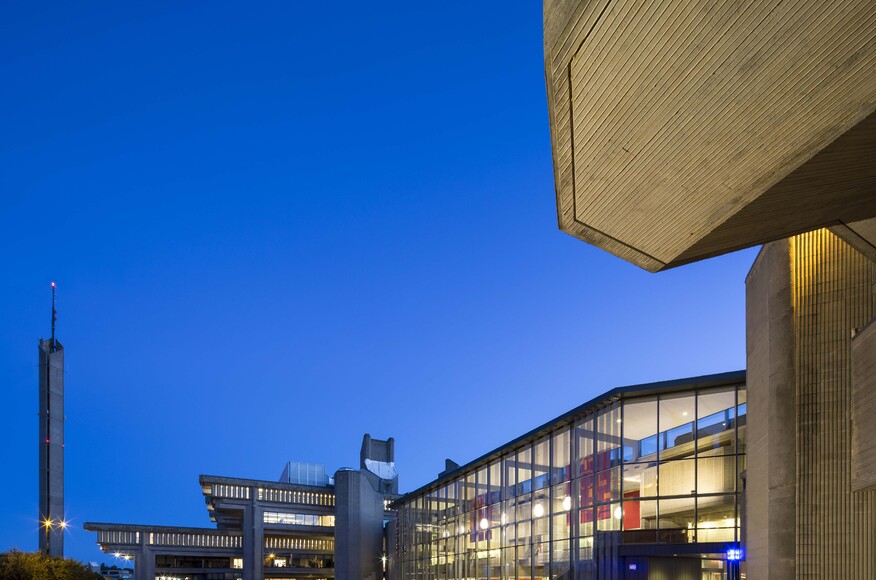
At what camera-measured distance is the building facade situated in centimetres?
2409

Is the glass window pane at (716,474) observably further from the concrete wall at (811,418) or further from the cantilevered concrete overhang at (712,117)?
the cantilevered concrete overhang at (712,117)

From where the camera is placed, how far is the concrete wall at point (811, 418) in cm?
1416

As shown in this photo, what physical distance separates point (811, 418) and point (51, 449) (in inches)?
2145

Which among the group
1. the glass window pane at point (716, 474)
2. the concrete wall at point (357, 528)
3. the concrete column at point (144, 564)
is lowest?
the concrete column at point (144, 564)

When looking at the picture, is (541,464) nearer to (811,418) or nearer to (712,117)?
(811,418)

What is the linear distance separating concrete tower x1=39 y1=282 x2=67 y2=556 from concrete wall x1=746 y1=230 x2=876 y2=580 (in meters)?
51.9

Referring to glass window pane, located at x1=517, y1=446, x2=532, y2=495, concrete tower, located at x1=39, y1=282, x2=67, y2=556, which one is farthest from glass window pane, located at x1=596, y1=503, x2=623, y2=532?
concrete tower, located at x1=39, y1=282, x2=67, y2=556

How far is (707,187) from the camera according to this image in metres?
9.85

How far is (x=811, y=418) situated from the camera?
50.1 feet

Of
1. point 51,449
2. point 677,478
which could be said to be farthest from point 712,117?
point 51,449

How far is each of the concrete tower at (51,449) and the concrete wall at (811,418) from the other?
2043 inches

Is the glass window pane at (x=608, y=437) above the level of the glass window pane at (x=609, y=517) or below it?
above

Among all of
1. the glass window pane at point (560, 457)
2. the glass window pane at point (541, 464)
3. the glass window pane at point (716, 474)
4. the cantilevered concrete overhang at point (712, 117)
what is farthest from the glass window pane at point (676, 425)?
the cantilevered concrete overhang at point (712, 117)

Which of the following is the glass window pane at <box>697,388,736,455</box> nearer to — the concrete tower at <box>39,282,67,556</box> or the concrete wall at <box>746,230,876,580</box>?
the concrete wall at <box>746,230,876,580</box>
